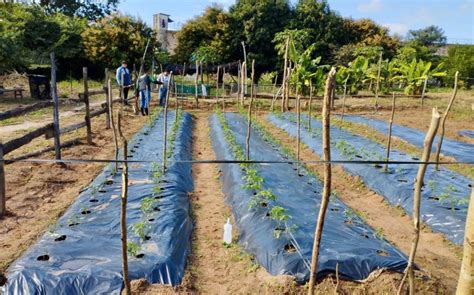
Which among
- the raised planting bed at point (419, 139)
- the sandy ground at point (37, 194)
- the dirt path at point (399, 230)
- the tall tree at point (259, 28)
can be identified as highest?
the tall tree at point (259, 28)

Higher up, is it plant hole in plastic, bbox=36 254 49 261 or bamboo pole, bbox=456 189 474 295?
bamboo pole, bbox=456 189 474 295

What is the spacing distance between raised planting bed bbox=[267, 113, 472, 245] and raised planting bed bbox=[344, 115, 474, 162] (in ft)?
4.11

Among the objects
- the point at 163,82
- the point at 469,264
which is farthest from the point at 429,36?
the point at 469,264

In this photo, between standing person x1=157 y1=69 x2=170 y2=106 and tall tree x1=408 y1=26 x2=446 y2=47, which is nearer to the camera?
standing person x1=157 y1=69 x2=170 y2=106

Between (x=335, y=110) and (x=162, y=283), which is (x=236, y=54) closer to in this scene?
(x=335, y=110)

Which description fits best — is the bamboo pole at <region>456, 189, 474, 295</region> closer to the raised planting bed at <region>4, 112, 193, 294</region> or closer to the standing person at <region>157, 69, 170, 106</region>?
the raised planting bed at <region>4, 112, 193, 294</region>

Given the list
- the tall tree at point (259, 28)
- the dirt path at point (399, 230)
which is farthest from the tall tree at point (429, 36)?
the dirt path at point (399, 230)

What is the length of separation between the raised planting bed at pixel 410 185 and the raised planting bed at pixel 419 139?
1251 mm

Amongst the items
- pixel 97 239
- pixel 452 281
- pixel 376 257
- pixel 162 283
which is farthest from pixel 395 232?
pixel 97 239

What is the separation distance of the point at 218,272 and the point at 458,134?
422 inches

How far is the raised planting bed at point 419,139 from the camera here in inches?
388

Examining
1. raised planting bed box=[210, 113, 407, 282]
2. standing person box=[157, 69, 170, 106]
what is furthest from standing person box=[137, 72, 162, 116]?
raised planting bed box=[210, 113, 407, 282]

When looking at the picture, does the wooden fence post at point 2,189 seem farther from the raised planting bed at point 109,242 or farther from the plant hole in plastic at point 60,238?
the plant hole in plastic at point 60,238

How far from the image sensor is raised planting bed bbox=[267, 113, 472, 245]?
6.07 m
